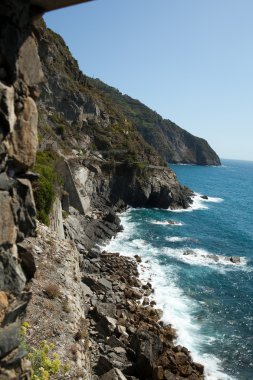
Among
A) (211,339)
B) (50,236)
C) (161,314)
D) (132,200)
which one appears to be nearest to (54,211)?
(50,236)

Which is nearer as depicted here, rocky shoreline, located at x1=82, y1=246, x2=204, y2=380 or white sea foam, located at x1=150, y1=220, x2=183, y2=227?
rocky shoreline, located at x1=82, y1=246, x2=204, y2=380

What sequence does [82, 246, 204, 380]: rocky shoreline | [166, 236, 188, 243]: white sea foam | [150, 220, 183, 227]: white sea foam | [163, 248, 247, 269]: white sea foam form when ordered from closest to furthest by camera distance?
1. [82, 246, 204, 380]: rocky shoreline
2. [163, 248, 247, 269]: white sea foam
3. [166, 236, 188, 243]: white sea foam
4. [150, 220, 183, 227]: white sea foam

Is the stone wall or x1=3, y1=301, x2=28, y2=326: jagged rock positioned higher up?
the stone wall

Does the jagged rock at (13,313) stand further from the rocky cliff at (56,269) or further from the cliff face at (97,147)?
the cliff face at (97,147)

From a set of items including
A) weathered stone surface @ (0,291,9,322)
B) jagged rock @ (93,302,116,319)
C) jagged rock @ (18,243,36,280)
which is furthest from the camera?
jagged rock @ (93,302,116,319)

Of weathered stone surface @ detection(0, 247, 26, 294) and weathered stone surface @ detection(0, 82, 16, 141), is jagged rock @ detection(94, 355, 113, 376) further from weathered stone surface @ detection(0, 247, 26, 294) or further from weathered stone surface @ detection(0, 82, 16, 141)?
weathered stone surface @ detection(0, 82, 16, 141)

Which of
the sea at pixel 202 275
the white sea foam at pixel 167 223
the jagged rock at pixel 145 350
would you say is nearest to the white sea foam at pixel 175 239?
the sea at pixel 202 275

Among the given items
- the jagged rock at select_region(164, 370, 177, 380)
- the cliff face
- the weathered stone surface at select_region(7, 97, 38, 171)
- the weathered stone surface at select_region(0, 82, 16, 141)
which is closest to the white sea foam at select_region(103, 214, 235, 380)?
the jagged rock at select_region(164, 370, 177, 380)

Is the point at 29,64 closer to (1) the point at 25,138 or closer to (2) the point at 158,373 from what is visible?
(1) the point at 25,138

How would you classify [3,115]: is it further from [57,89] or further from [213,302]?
[57,89]

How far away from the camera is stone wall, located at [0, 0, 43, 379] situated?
24.8 feet

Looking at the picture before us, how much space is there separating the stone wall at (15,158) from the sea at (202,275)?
18602 millimetres

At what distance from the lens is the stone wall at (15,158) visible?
7.55 m

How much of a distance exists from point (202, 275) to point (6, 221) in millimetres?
35236
